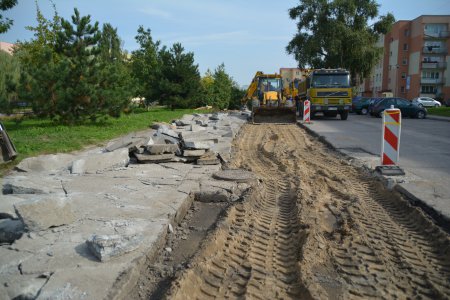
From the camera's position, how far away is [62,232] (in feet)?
12.0

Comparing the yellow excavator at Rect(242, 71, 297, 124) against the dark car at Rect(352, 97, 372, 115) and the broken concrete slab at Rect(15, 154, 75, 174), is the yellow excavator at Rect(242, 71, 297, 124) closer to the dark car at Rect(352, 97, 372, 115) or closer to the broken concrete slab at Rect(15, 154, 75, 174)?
the dark car at Rect(352, 97, 372, 115)

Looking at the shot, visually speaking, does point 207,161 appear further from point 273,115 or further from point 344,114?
point 344,114

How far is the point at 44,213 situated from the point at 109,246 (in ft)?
3.34

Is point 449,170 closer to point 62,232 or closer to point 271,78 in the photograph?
point 62,232

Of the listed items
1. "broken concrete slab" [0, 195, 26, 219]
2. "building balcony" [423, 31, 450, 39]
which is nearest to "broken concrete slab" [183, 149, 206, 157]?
"broken concrete slab" [0, 195, 26, 219]

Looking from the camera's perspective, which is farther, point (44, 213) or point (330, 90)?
point (330, 90)

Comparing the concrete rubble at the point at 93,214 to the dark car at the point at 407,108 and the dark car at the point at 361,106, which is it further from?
the dark car at the point at 361,106

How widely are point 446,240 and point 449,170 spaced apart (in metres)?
4.25

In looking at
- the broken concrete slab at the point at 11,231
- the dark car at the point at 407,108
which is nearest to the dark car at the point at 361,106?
the dark car at the point at 407,108

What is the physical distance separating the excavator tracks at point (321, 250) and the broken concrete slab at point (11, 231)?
182 cm

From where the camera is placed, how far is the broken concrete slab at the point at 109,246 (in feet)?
9.97

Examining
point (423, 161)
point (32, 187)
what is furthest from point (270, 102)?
point (32, 187)

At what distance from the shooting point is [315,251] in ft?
11.6

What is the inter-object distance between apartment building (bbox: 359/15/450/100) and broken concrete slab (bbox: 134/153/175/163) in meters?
64.3
